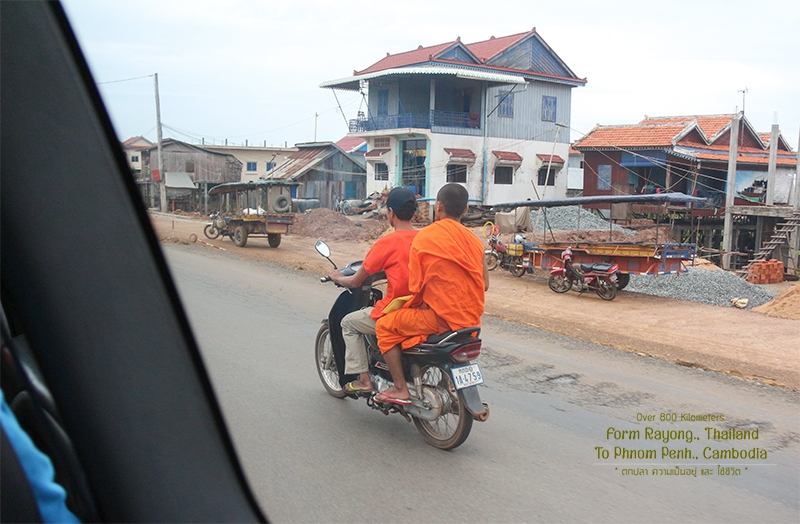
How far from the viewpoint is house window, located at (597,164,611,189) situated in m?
34.3

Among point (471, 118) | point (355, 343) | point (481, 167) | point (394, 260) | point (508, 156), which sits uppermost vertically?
point (471, 118)

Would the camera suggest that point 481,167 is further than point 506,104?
No

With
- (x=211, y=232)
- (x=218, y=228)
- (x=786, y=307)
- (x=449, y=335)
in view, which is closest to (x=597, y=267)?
(x=786, y=307)

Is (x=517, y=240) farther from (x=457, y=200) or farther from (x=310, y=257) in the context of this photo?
(x=457, y=200)

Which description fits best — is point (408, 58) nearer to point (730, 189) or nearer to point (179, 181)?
point (179, 181)

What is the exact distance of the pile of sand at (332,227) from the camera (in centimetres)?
2662

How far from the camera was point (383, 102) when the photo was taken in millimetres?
35312

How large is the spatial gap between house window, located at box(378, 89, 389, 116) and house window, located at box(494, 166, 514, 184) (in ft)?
19.8

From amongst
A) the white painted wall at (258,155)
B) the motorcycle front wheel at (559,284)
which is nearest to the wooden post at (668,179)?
the motorcycle front wheel at (559,284)

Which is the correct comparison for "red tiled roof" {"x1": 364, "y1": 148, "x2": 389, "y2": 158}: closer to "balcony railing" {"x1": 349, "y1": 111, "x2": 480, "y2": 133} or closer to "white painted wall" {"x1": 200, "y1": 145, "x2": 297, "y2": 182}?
"balcony railing" {"x1": 349, "y1": 111, "x2": 480, "y2": 133}

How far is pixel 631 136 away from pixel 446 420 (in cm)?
3106

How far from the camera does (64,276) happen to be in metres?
1.68

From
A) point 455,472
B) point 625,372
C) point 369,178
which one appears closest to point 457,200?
point 455,472

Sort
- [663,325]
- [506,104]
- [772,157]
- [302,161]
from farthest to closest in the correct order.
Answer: [302,161], [506,104], [772,157], [663,325]
